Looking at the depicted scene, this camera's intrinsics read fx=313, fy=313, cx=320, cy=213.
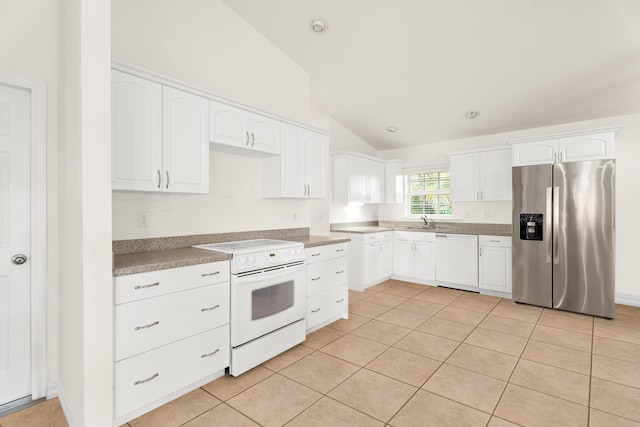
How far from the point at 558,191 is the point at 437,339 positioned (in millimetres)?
2458

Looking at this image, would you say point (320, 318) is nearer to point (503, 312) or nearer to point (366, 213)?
point (503, 312)

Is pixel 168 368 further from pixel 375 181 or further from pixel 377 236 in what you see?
pixel 375 181

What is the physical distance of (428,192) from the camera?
19.0 feet

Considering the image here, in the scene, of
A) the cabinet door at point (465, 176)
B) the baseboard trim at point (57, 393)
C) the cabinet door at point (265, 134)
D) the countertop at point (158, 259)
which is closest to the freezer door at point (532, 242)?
the cabinet door at point (465, 176)

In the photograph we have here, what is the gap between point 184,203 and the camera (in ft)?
9.22

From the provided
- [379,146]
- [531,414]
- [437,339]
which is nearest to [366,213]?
[379,146]

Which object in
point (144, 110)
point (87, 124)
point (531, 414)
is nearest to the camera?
point (87, 124)

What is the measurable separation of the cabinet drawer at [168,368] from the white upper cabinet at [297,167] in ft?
5.19

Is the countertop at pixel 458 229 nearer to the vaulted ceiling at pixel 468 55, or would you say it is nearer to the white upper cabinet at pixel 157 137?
the vaulted ceiling at pixel 468 55

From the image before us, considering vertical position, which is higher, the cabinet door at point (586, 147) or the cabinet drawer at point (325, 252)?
the cabinet door at point (586, 147)

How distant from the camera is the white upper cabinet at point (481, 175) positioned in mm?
4617

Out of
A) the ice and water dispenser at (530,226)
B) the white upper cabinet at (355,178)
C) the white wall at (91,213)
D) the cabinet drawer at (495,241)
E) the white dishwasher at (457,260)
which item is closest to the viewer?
the white wall at (91,213)

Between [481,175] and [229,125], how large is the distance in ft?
12.8

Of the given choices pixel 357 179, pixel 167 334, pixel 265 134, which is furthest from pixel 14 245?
pixel 357 179
